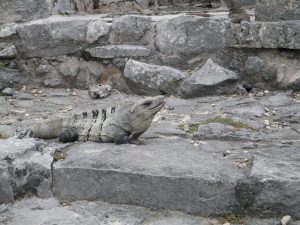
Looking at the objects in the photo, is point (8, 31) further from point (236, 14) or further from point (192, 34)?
point (236, 14)

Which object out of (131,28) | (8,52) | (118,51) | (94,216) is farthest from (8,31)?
(94,216)

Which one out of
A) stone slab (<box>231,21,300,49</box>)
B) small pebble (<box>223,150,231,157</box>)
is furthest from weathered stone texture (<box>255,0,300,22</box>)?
small pebble (<box>223,150,231,157</box>)

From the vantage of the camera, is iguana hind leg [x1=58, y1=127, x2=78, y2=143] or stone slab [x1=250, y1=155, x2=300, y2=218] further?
iguana hind leg [x1=58, y1=127, x2=78, y2=143]

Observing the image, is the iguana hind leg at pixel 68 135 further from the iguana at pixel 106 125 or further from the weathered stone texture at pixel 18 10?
the weathered stone texture at pixel 18 10

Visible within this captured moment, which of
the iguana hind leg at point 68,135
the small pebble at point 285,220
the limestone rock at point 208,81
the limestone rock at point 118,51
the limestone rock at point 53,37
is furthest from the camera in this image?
the limestone rock at point 53,37

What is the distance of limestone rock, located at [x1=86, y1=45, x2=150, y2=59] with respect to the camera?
5461mm

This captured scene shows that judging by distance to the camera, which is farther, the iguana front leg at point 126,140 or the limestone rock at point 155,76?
the limestone rock at point 155,76

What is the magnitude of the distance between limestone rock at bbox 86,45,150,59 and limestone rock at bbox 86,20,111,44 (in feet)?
0.37

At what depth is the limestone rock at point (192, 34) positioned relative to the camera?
5297mm

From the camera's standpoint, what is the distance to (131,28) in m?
5.53

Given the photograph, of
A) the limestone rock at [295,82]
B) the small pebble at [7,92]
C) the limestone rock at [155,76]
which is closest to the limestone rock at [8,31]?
the small pebble at [7,92]

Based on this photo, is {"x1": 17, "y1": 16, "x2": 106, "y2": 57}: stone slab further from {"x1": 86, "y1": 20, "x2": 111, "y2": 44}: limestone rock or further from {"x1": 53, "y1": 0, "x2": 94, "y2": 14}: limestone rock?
{"x1": 53, "y1": 0, "x2": 94, "y2": 14}: limestone rock

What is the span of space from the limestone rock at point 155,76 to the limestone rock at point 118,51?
0.14 m

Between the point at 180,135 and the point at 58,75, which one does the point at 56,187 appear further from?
the point at 58,75
